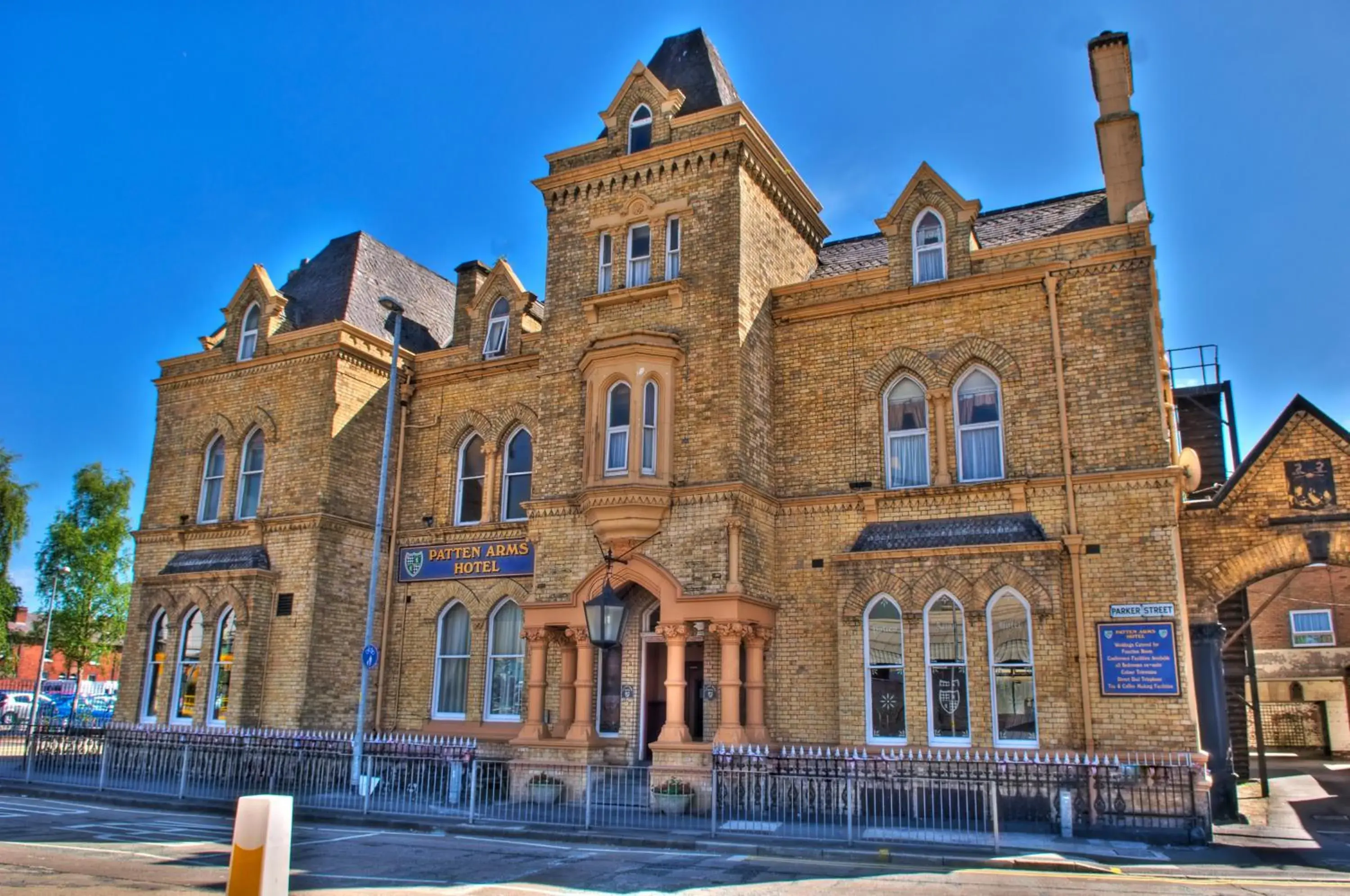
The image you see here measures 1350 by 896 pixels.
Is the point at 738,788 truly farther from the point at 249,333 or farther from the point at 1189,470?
the point at 249,333

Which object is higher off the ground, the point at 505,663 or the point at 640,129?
the point at 640,129

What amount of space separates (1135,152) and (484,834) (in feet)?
53.6

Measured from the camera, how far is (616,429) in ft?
63.4

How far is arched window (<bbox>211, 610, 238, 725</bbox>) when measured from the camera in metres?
22.2

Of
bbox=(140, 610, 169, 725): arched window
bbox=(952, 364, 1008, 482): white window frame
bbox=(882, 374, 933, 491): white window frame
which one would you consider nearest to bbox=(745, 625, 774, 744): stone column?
bbox=(882, 374, 933, 491): white window frame

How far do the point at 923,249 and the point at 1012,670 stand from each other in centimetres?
798

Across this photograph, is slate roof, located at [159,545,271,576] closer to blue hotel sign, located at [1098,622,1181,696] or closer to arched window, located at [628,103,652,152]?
arched window, located at [628,103,652,152]

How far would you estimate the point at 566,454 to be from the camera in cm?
1984

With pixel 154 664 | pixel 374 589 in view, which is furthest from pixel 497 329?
pixel 154 664

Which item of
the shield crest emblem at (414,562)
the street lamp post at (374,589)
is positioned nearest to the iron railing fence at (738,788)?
the street lamp post at (374,589)

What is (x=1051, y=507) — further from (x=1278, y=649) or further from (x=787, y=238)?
(x=1278, y=649)

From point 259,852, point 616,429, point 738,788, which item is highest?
point 616,429

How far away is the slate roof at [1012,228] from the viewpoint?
1984 centimetres

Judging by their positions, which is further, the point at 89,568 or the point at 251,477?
the point at 89,568
